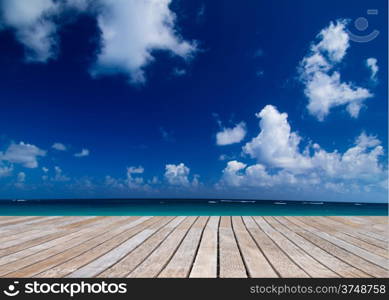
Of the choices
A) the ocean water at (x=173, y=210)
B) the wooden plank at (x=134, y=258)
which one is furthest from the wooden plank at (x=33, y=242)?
the ocean water at (x=173, y=210)

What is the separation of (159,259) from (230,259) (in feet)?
2.10

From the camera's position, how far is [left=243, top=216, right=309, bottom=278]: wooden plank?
1.85 meters

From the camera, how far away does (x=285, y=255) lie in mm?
2324

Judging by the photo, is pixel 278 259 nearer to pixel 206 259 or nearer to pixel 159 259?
pixel 206 259

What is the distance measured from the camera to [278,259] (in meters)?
2.18

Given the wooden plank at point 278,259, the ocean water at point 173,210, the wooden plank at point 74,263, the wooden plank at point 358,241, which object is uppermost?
the wooden plank at point 74,263

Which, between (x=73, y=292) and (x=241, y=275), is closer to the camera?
(x=73, y=292)

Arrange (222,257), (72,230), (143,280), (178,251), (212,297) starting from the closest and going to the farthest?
(212,297) < (143,280) < (222,257) < (178,251) < (72,230)

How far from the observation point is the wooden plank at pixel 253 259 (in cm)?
183

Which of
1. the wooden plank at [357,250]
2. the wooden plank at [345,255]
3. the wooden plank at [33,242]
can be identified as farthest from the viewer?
the wooden plank at [33,242]

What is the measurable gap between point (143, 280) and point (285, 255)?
141cm

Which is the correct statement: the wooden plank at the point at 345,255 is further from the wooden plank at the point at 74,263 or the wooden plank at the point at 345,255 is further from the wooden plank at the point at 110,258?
the wooden plank at the point at 74,263

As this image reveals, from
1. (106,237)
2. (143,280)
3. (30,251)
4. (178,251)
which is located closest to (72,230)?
(106,237)

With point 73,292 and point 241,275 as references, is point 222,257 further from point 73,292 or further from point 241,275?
point 73,292
